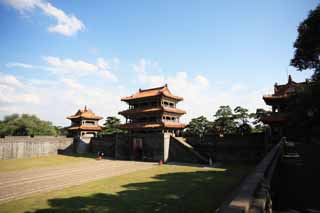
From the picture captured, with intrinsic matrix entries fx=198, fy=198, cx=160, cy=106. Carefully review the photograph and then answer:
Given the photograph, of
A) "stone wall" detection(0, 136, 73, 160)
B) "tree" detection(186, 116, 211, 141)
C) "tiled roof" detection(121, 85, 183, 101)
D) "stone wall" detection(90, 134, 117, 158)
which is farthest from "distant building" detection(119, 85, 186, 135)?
"stone wall" detection(0, 136, 73, 160)

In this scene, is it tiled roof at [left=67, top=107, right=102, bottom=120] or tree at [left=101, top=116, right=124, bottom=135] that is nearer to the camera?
tiled roof at [left=67, top=107, right=102, bottom=120]

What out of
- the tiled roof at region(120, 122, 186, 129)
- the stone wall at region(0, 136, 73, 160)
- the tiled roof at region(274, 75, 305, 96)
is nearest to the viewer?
the tiled roof at region(274, 75, 305, 96)

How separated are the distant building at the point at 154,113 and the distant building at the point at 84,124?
1124 centimetres

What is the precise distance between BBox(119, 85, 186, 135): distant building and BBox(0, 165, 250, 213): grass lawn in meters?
14.5

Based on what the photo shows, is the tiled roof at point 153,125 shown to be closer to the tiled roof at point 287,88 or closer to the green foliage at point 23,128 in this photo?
the tiled roof at point 287,88

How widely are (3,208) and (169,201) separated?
Result: 7.33 meters

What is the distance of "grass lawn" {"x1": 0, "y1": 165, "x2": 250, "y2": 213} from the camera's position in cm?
834

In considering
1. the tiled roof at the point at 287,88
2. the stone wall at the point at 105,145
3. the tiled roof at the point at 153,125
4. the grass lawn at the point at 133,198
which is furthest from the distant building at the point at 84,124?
the tiled roof at the point at 287,88

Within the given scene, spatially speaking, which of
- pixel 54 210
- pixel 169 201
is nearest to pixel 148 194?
pixel 169 201

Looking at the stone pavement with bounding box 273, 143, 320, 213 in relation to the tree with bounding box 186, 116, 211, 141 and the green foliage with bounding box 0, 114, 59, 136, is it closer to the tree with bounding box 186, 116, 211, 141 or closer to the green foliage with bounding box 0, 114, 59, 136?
the tree with bounding box 186, 116, 211, 141

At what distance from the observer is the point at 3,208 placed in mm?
8695

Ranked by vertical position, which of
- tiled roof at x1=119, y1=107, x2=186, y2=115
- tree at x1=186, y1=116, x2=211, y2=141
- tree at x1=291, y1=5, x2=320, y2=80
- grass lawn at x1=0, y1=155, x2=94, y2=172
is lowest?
grass lawn at x1=0, y1=155, x2=94, y2=172

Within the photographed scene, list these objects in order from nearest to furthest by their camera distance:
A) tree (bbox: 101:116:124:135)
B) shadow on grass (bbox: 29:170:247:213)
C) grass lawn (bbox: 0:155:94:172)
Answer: shadow on grass (bbox: 29:170:247:213) < grass lawn (bbox: 0:155:94:172) < tree (bbox: 101:116:124:135)

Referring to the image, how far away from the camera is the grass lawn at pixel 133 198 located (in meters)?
8.34
